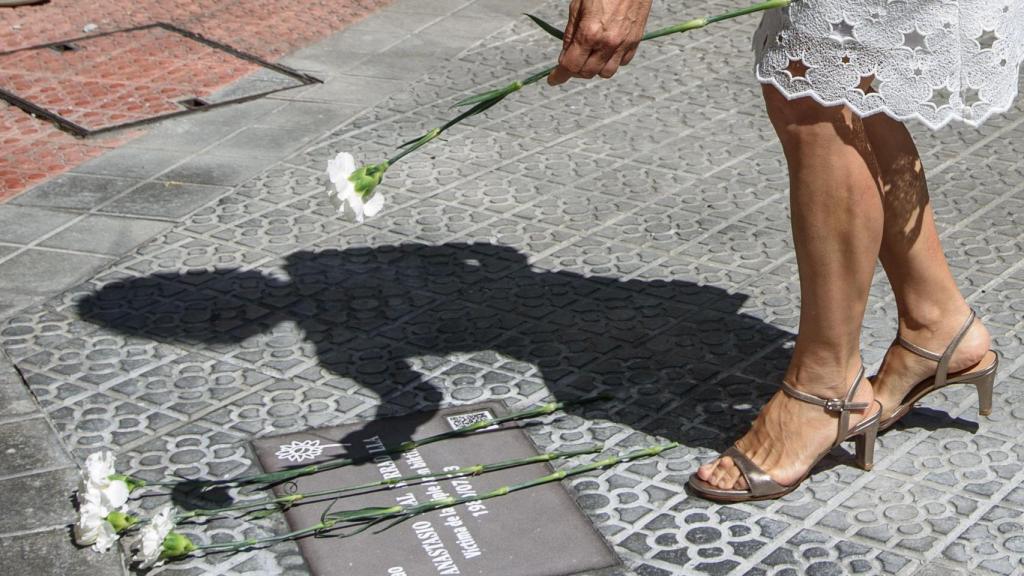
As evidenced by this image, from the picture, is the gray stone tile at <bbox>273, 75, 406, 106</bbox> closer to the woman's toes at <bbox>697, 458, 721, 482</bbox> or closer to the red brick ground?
the red brick ground

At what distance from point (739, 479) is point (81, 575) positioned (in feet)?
4.62

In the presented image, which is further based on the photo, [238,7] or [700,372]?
[238,7]

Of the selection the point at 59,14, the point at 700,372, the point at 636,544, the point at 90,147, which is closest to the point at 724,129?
the point at 700,372

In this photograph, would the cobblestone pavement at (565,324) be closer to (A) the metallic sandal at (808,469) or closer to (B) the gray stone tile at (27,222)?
(A) the metallic sandal at (808,469)

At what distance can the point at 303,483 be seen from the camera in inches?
128

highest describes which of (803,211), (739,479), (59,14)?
(803,211)

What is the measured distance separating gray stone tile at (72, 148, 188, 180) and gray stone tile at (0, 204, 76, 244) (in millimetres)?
386

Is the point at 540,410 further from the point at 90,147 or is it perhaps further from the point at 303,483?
the point at 90,147

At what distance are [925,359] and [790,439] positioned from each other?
Result: 42 centimetres

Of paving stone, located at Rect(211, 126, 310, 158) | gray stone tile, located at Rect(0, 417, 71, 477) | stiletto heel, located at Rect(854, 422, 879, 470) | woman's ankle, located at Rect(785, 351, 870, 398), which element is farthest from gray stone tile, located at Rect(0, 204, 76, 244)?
stiletto heel, located at Rect(854, 422, 879, 470)

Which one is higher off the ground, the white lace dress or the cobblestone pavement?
the white lace dress

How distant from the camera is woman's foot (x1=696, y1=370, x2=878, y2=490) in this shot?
315 centimetres

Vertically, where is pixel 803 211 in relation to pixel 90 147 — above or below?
above

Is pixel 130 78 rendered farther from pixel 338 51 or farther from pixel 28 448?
pixel 28 448
